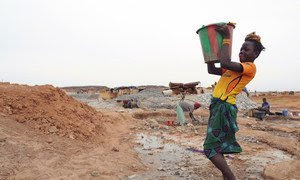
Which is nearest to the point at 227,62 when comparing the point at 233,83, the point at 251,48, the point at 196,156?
the point at 233,83

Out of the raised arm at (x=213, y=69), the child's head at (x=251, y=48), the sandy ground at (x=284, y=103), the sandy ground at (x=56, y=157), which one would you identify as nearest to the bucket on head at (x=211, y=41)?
the raised arm at (x=213, y=69)

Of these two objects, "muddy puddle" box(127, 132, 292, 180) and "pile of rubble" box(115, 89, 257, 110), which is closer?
"muddy puddle" box(127, 132, 292, 180)

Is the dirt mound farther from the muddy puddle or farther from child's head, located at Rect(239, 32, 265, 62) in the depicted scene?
→ child's head, located at Rect(239, 32, 265, 62)

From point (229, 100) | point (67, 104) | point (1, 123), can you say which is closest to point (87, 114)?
point (67, 104)

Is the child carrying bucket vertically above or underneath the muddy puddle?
above

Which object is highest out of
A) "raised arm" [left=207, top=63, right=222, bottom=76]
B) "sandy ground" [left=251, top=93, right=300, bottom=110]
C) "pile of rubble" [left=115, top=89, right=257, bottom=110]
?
"raised arm" [left=207, top=63, right=222, bottom=76]

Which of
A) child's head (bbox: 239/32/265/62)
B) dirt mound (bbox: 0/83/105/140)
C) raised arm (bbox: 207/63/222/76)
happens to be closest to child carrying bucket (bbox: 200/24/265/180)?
child's head (bbox: 239/32/265/62)

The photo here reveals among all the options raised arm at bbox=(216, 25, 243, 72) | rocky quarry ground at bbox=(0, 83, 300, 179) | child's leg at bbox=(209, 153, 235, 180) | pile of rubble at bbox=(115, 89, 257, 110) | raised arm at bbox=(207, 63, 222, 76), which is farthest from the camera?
pile of rubble at bbox=(115, 89, 257, 110)

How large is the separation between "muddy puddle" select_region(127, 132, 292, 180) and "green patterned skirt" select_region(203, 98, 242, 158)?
123cm

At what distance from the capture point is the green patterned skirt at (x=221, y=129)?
324 centimetres

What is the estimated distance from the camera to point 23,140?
202 inches

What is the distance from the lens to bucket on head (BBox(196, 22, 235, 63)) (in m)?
3.44

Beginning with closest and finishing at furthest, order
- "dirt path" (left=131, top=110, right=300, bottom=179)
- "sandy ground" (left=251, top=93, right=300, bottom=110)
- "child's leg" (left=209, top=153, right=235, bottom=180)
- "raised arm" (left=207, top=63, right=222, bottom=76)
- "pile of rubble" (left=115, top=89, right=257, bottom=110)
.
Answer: "child's leg" (left=209, top=153, right=235, bottom=180) → "raised arm" (left=207, top=63, right=222, bottom=76) → "dirt path" (left=131, top=110, right=300, bottom=179) → "pile of rubble" (left=115, top=89, right=257, bottom=110) → "sandy ground" (left=251, top=93, right=300, bottom=110)

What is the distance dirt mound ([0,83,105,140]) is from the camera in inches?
236
